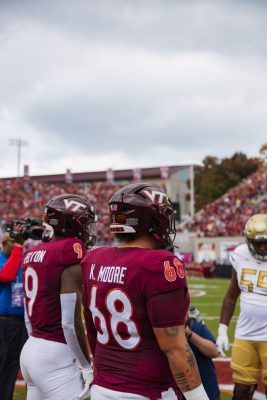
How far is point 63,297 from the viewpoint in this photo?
298cm

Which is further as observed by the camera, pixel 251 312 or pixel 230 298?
pixel 230 298

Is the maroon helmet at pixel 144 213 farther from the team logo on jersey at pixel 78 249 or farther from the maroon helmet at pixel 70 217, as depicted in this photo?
the maroon helmet at pixel 70 217

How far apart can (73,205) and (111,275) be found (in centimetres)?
113

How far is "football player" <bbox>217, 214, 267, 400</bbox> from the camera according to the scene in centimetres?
421

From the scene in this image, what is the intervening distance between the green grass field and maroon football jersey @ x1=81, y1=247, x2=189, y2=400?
3.58 metres

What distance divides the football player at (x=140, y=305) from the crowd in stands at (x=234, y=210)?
2571cm

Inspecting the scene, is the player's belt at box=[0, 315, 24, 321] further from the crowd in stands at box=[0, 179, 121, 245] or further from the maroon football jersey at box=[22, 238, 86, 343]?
the crowd in stands at box=[0, 179, 121, 245]

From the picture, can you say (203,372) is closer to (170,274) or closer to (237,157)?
(170,274)

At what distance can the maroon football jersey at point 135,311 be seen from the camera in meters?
2.07

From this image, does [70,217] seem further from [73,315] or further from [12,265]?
[12,265]

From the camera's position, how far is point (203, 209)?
35.6 m

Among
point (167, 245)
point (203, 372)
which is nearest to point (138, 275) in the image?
point (167, 245)

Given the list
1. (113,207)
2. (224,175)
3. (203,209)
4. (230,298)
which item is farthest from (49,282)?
(224,175)

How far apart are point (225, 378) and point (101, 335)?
4.34m
